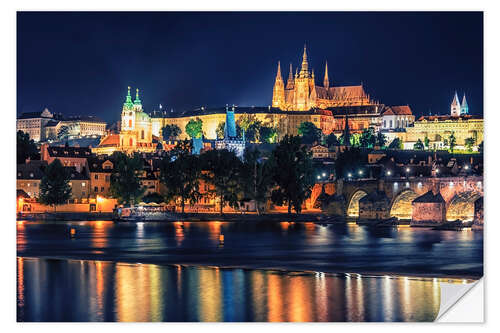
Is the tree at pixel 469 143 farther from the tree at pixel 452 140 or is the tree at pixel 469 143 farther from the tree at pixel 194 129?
the tree at pixel 194 129

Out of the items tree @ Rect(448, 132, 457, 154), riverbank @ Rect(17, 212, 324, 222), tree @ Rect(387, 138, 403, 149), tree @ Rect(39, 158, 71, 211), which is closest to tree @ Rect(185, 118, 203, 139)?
tree @ Rect(387, 138, 403, 149)

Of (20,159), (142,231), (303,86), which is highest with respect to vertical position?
(303,86)

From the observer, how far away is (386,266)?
2459cm

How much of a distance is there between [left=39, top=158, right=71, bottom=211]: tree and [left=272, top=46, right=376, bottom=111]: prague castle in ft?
259

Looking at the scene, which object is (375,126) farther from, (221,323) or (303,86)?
(221,323)

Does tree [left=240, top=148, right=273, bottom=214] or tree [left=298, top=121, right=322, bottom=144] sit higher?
tree [left=298, top=121, right=322, bottom=144]

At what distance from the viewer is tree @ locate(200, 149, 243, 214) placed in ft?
153

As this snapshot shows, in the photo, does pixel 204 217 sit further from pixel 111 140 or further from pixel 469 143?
pixel 111 140

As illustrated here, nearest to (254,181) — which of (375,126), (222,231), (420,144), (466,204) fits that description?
(222,231)

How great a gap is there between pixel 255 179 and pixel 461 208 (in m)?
11.6

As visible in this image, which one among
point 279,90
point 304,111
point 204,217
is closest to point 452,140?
point 304,111

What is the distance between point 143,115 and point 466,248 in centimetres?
7474

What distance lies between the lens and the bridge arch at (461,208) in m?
38.2

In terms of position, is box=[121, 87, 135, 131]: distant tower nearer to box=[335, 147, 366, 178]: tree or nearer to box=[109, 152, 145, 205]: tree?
box=[335, 147, 366, 178]: tree
